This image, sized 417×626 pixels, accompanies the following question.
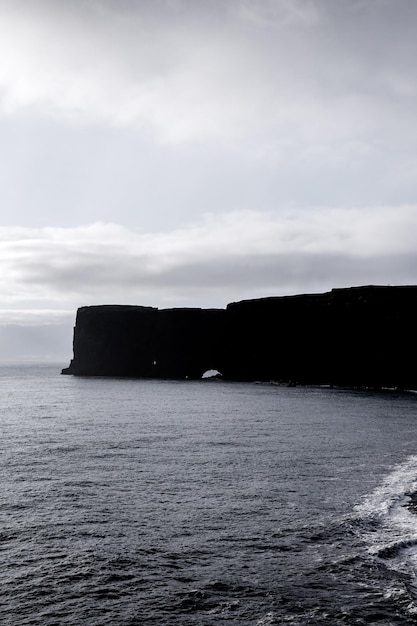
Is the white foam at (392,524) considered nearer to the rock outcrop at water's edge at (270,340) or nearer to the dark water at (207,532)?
the dark water at (207,532)

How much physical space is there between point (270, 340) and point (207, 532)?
12204cm

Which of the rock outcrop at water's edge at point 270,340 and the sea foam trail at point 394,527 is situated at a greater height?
the rock outcrop at water's edge at point 270,340

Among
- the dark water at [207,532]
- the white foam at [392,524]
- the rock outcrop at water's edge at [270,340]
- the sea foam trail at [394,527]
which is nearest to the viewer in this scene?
the dark water at [207,532]

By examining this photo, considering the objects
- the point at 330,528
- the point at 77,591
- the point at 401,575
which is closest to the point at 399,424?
the point at 330,528

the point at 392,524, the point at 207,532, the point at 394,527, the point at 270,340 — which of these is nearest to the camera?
the point at 207,532

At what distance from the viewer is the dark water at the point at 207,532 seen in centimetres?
1155

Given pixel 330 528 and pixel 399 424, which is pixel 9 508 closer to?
pixel 330 528

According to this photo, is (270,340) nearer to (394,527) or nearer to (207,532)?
(394,527)

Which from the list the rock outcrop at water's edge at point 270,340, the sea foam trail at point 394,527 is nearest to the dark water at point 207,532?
the sea foam trail at point 394,527

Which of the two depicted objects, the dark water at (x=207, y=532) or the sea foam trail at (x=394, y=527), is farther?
the sea foam trail at (x=394, y=527)

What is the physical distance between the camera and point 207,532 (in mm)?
16359

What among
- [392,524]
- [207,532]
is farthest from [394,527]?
[207,532]

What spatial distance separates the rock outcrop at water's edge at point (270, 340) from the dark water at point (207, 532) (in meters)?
85.1

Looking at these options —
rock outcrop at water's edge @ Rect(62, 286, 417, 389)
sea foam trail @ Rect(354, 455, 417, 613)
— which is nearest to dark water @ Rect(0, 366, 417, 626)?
sea foam trail @ Rect(354, 455, 417, 613)
